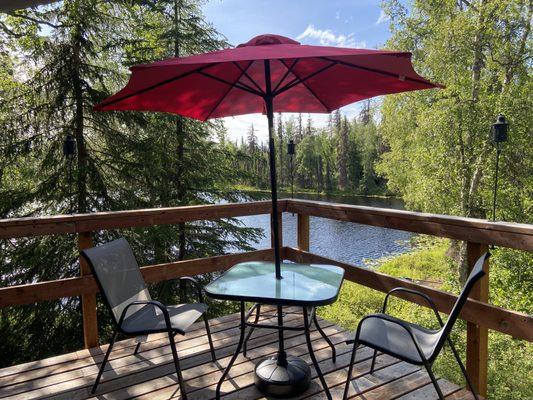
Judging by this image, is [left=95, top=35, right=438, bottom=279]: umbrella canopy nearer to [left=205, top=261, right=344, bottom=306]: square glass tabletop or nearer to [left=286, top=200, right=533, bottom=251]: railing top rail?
[left=205, top=261, right=344, bottom=306]: square glass tabletop

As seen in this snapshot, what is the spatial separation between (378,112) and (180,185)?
38.6 ft

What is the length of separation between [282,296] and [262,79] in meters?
1.49

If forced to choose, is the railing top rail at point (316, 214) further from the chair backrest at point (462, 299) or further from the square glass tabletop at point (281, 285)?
the square glass tabletop at point (281, 285)

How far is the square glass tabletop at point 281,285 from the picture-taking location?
2068mm

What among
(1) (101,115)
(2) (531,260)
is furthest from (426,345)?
(2) (531,260)

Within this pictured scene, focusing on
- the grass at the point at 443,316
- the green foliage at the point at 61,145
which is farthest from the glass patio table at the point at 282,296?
the green foliage at the point at 61,145

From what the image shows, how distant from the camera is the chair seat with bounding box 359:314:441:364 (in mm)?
1880

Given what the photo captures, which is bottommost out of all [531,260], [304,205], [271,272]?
[531,260]

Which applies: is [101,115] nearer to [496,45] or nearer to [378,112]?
[496,45]

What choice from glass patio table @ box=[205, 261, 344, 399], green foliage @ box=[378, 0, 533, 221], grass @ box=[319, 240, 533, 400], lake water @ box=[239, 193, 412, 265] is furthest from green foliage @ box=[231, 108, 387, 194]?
glass patio table @ box=[205, 261, 344, 399]

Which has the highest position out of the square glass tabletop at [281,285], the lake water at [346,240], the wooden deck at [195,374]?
the square glass tabletop at [281,285]

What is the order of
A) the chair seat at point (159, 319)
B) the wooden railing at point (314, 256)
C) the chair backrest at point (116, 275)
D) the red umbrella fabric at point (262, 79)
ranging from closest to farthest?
1. the red umbrella fabric at point (262, 79)
2. the wooden railing at point (314, 256)
3. the chair seat at point (159, 319)
4. the chair backrest at point (116, 275)

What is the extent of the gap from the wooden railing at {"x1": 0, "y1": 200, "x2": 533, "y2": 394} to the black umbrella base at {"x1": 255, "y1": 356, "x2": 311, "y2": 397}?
0.79 m

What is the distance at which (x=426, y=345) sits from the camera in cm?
198
